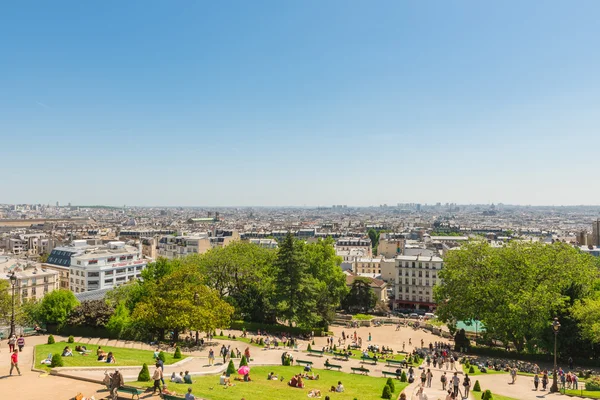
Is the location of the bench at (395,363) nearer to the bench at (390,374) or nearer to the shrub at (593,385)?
the bench at (390,374)

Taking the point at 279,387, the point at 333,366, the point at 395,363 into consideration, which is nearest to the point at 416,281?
the point at 395,363

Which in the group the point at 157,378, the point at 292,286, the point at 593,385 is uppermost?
the point at 157,378

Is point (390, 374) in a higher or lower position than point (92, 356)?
lower

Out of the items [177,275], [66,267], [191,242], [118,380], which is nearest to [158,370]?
[118,380]

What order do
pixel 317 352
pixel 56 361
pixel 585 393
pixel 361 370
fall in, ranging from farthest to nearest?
pixel 317 352 → pixel 361 370 → pixel 585 393 → pixel 56 361

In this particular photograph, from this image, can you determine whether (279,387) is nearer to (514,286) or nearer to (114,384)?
(114,384)

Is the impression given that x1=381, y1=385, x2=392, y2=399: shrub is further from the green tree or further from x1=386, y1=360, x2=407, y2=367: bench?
the green tree

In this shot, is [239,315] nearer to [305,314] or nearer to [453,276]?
[305,314]

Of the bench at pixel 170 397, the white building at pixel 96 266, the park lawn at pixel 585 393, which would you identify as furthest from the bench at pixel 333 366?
the white building at pixel 96 266
